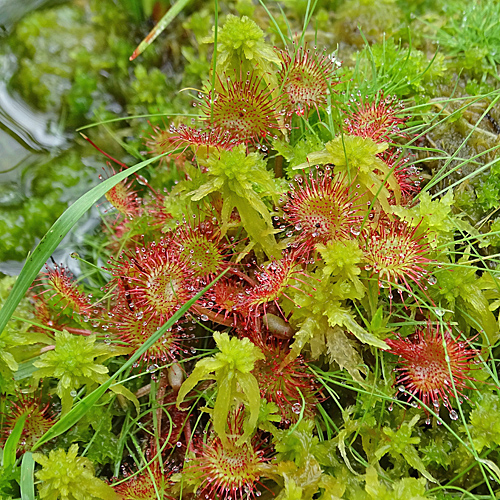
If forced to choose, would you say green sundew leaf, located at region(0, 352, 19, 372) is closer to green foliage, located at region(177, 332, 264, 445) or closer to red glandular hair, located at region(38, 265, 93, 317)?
red glandular hair, located at region(38, 265, 93, 317)

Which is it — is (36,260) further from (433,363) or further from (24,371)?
(433,363)

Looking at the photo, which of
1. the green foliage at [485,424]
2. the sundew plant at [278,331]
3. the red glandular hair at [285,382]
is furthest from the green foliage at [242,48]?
the green foliage at [485,424]

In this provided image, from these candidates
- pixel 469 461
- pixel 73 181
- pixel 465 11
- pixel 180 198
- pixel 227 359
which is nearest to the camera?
pixel 227 359

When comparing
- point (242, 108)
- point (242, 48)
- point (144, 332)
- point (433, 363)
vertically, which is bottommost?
point (433, 363)

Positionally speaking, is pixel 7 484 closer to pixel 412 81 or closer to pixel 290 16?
pixel 412 81

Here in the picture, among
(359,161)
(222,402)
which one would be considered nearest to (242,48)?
(359,161)

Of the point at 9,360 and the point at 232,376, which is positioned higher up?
the point at 9,360

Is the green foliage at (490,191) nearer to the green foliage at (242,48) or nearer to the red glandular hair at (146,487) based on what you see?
the green foliage at (242,48)

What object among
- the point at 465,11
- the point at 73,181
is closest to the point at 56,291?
the point at 73,181
